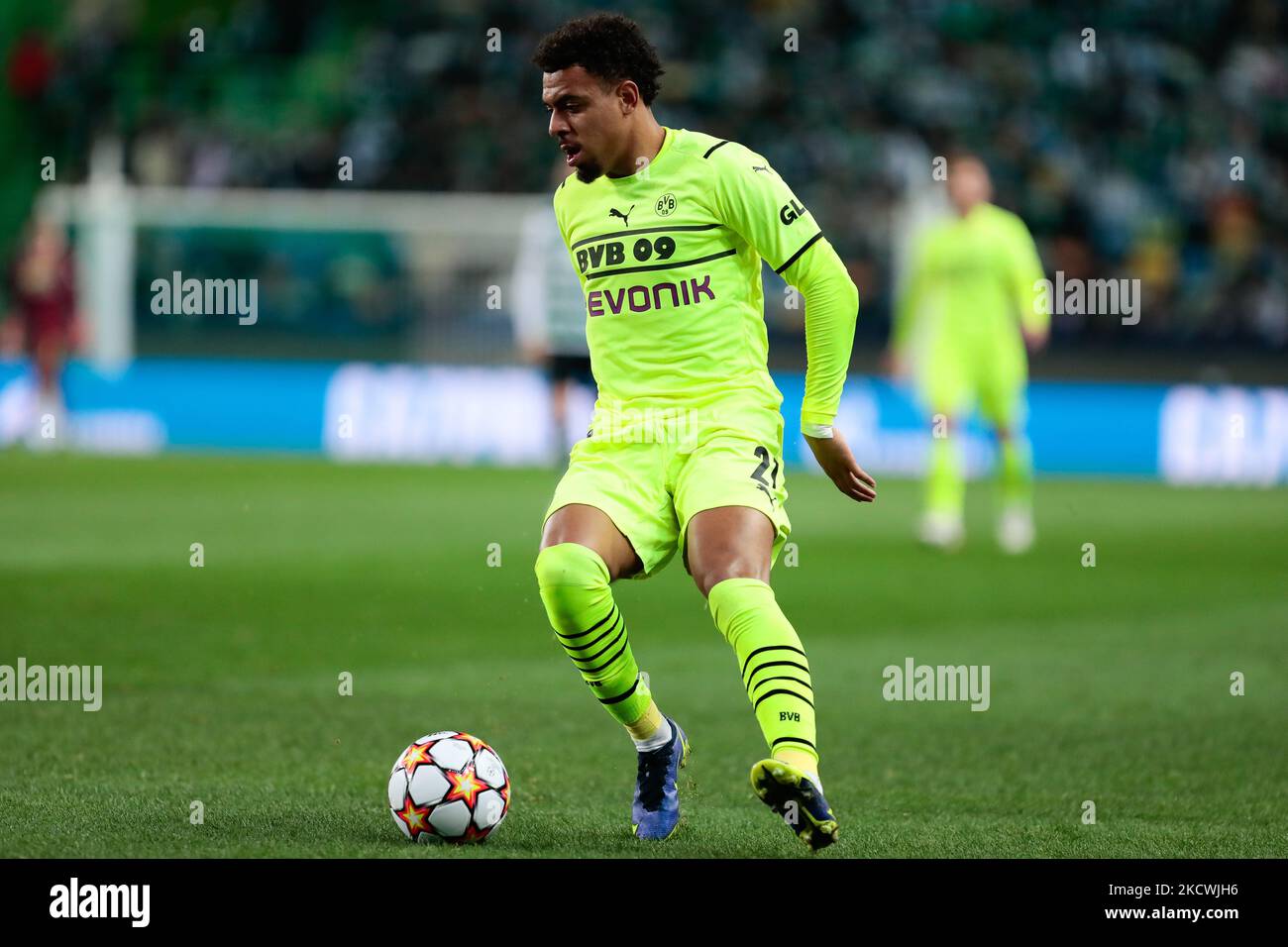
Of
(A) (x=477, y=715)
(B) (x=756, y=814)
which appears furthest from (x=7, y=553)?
(B) (x=756, y=814)

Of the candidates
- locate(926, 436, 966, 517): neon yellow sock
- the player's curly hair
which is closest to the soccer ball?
the player's curly hair

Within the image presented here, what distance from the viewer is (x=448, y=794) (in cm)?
498

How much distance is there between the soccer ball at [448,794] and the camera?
4.97 meters

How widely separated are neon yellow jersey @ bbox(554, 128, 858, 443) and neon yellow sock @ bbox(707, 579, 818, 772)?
0.53m

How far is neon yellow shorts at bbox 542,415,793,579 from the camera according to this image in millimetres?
4945

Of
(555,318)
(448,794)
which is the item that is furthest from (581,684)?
(555,318)

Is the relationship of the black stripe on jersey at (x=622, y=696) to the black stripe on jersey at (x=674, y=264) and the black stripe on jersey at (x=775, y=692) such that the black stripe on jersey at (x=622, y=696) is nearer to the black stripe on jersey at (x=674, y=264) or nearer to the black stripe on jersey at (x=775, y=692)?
the black stripe on jersey at (x=775, y=692)

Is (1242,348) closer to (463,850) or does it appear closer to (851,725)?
(851,725)

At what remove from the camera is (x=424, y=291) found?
21.3 metres

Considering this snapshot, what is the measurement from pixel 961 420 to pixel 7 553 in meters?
6.34
